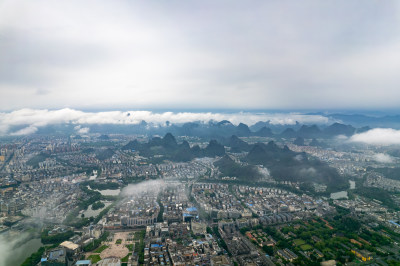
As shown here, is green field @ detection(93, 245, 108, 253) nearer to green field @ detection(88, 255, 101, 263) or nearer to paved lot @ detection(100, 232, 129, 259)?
paved lot @ detection(100, 232, 129, 259)

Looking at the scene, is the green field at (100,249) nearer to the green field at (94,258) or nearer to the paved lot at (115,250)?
the paved lot at (115,250)

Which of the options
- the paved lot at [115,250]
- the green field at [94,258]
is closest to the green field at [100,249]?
the paved lot at [115,250]

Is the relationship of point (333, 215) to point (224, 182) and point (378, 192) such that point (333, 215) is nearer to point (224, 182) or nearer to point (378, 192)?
point (378, 192)

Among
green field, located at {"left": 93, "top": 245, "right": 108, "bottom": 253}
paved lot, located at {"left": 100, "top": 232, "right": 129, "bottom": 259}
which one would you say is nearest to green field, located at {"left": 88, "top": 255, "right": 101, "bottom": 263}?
paved lot, located at {"left": 100, "top": 232, "right": 129, "bottom": 259}

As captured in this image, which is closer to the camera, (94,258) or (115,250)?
(94,258)

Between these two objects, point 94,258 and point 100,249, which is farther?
point 100,249

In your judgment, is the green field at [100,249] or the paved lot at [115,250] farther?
the green field at [100,249]

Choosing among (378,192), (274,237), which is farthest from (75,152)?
(378,192)

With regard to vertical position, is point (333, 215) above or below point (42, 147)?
below

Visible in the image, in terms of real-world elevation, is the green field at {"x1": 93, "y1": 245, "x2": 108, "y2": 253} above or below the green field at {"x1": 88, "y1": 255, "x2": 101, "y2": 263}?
Answer: below

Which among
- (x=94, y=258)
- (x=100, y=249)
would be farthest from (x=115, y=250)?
(x=94, y=258)

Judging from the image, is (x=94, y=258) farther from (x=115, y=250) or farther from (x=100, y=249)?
(x=115, y=250)
